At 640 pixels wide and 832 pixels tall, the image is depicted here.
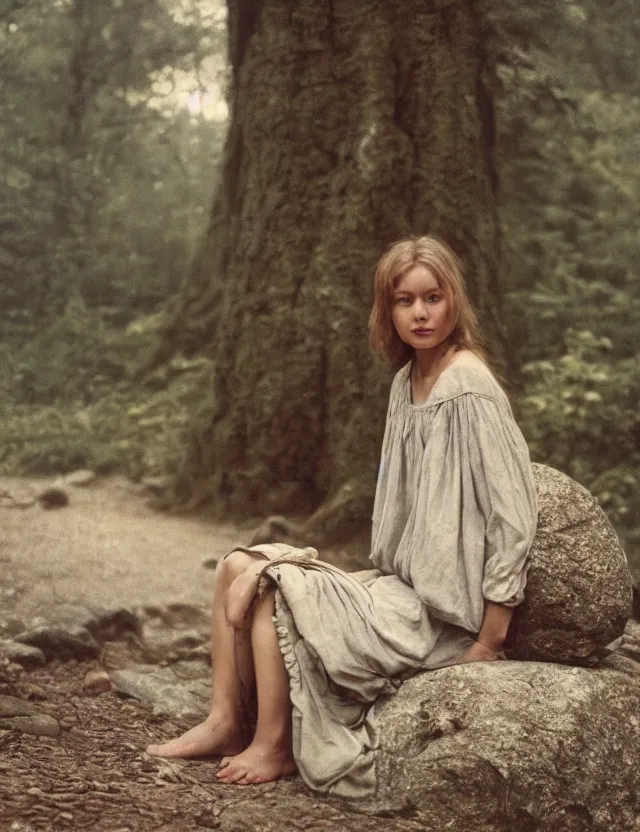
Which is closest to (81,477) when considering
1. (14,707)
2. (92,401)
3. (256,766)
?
(92,401)

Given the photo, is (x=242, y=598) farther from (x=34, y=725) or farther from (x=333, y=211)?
(x=333, y=211)

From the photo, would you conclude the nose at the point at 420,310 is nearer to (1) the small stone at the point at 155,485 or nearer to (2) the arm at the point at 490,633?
(2) the arm at the point at 490,633

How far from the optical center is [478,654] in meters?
3.70

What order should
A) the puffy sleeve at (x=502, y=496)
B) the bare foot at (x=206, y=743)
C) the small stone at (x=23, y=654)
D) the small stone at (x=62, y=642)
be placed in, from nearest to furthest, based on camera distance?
the puffy sleeve at (x=502, y=496)
the bare foot at (x=206, y=743)
the small stone at (x=23, y=654)
the small stone at (x=62, y=642)

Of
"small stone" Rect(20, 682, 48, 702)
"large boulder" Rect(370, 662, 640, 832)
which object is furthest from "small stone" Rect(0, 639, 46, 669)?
"large boulder" Rect(370, 662, 640, 832)

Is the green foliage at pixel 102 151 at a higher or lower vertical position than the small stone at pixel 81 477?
higher

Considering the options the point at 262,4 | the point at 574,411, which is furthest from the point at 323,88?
the point at 574,411

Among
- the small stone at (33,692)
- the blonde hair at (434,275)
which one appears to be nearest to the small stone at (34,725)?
the small stone at (33,692)

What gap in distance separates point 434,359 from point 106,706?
213cm

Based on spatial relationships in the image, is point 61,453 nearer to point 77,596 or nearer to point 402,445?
point 77,596

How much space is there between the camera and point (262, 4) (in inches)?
281

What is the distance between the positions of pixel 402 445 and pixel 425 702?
1.00m

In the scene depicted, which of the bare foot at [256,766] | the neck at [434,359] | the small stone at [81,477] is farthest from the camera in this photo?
the small stone at [81,477]

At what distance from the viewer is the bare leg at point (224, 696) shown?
12.3 feet
